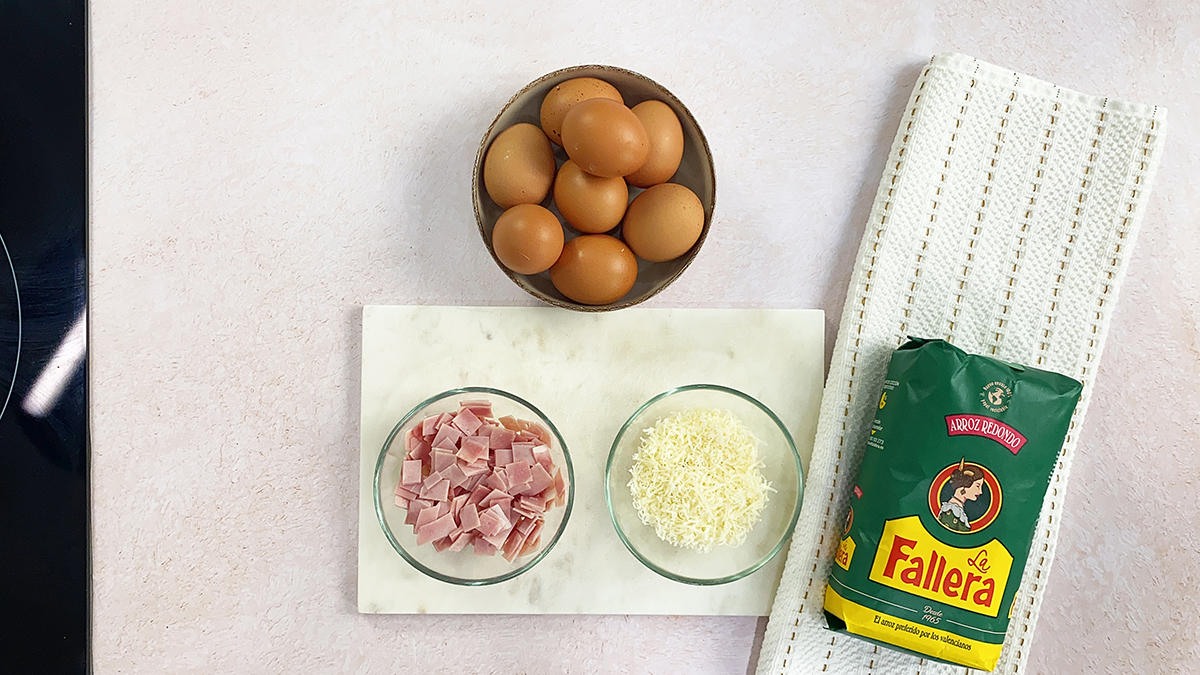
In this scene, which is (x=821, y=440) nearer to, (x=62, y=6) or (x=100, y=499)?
(x=100, y=499)

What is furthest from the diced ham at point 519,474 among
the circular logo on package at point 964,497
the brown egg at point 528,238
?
the circular logo on package at point 964,497

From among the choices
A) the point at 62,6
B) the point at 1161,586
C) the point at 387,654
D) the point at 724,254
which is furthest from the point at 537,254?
the point at 1161,586

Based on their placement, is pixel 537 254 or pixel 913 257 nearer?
pixel 537 254

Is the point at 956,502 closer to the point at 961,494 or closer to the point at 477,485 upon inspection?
the point at 961,494

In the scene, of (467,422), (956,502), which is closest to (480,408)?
(467,422)

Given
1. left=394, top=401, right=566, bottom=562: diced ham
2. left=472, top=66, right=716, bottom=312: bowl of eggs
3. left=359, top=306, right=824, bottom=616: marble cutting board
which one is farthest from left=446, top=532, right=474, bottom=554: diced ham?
left=472, top=66, right=716, bottom=312: bowl of eggs

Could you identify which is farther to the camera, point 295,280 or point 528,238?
point 295,280
